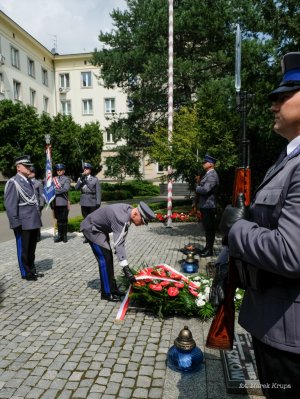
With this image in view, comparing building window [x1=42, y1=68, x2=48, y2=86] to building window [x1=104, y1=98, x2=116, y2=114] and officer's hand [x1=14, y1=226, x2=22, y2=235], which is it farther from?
officer's hand [x1=14, y1=226, x2=22, y2=235]

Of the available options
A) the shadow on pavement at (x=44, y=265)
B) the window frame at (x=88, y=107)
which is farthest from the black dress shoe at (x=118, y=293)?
the window frame at (x=88, y=107)

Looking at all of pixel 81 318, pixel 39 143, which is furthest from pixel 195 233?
pixel 39 143

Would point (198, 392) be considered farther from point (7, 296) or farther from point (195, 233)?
point (195, 233)

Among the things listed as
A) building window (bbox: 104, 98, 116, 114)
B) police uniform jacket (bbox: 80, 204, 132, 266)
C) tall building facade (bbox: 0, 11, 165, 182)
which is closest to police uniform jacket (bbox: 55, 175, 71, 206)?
police uniform jacket (bbox: 80, 204, 132, 266)

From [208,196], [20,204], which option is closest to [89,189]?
[20,204]

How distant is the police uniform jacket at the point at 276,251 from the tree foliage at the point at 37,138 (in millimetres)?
24270

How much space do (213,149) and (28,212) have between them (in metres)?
4.99

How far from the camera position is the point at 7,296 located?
17.5 ft

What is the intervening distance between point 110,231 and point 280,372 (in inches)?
144

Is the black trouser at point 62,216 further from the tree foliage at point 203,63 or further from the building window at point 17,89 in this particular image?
the building window at point 17,89

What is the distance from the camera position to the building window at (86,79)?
41.9m

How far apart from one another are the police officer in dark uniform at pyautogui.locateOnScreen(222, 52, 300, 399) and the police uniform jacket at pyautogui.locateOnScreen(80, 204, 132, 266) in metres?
2.99

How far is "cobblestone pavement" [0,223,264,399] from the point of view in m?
2.95

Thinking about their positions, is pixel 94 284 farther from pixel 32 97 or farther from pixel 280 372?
pixel 32 97
